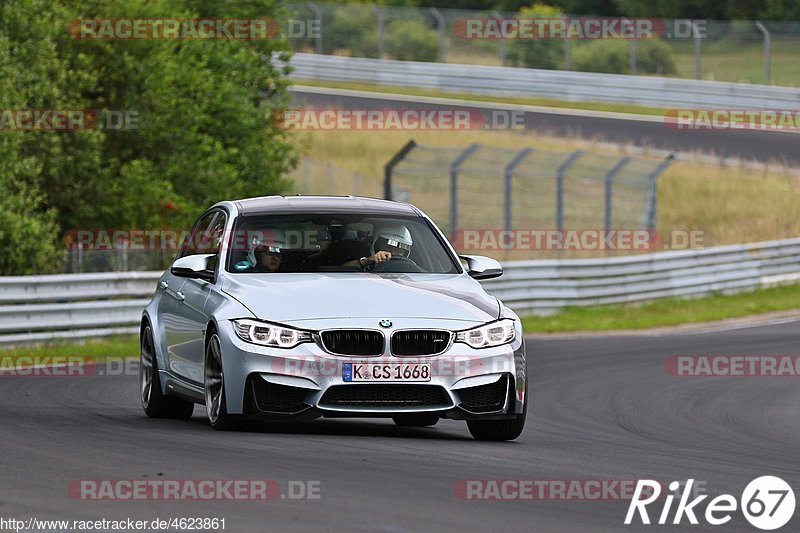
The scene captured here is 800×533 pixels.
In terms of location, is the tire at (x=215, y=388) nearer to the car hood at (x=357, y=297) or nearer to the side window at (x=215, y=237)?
the car hood at (x=357, y=297)

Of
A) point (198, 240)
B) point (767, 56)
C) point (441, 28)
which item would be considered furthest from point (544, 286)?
point (441, 28)

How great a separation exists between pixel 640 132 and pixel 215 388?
32.9 meters

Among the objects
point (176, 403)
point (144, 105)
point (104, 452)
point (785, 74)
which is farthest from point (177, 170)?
point (785, 74)

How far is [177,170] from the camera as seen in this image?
88.6ft

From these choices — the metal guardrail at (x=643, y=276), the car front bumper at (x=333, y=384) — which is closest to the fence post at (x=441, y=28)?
the metal guardrail at (x=643, y=276)

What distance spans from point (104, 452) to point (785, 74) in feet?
121

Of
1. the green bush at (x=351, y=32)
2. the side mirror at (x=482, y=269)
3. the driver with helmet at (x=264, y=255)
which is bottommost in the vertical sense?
the green bush at (x=351, y=32)

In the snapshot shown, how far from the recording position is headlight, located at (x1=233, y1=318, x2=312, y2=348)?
959 cm

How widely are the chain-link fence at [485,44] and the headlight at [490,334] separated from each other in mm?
35385

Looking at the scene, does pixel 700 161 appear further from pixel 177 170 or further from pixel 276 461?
pixel 276 461

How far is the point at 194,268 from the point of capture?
35.1 ft

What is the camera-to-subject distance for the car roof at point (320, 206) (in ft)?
36.2

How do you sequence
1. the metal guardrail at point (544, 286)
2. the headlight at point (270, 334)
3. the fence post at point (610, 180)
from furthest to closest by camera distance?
the fence post at point (610, 180) → the metal guardrail at point (544, 286) → the headlight at point (270, 334)

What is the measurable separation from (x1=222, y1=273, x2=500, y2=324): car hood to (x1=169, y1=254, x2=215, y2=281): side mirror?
0.25 m
